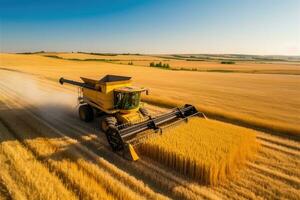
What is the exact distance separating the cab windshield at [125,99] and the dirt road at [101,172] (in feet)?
4.09

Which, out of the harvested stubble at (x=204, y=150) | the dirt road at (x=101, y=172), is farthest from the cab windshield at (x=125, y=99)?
the harvested stubble at (x=204, y=150)

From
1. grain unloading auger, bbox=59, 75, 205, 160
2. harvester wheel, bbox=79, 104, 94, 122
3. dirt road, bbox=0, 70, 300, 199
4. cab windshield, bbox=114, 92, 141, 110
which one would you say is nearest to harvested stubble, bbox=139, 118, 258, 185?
dirt road, bbox=0, 70, 300, 199

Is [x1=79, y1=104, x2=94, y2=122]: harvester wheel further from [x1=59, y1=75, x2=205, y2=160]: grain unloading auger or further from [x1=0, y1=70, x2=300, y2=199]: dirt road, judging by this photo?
[x1=0, y1=70, x2=300, y2=199]: dirt road

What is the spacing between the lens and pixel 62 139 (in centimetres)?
782

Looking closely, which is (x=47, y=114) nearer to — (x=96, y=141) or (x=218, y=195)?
(x=96, y=141)

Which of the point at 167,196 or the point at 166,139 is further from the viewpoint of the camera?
the point at 166,139

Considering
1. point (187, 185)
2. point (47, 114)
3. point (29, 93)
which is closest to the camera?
point (187, 185)

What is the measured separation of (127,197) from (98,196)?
583 millimetres

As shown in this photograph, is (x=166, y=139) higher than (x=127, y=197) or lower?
higher

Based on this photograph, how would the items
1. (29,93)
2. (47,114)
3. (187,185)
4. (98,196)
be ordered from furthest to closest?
(29,93), (47,114), (187,185), (98,196)

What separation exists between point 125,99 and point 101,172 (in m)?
3.04

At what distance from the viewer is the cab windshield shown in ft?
26.8

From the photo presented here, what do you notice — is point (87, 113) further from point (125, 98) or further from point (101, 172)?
point (101, 172)

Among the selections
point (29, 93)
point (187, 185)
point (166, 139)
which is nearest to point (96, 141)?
point (166, 139)
